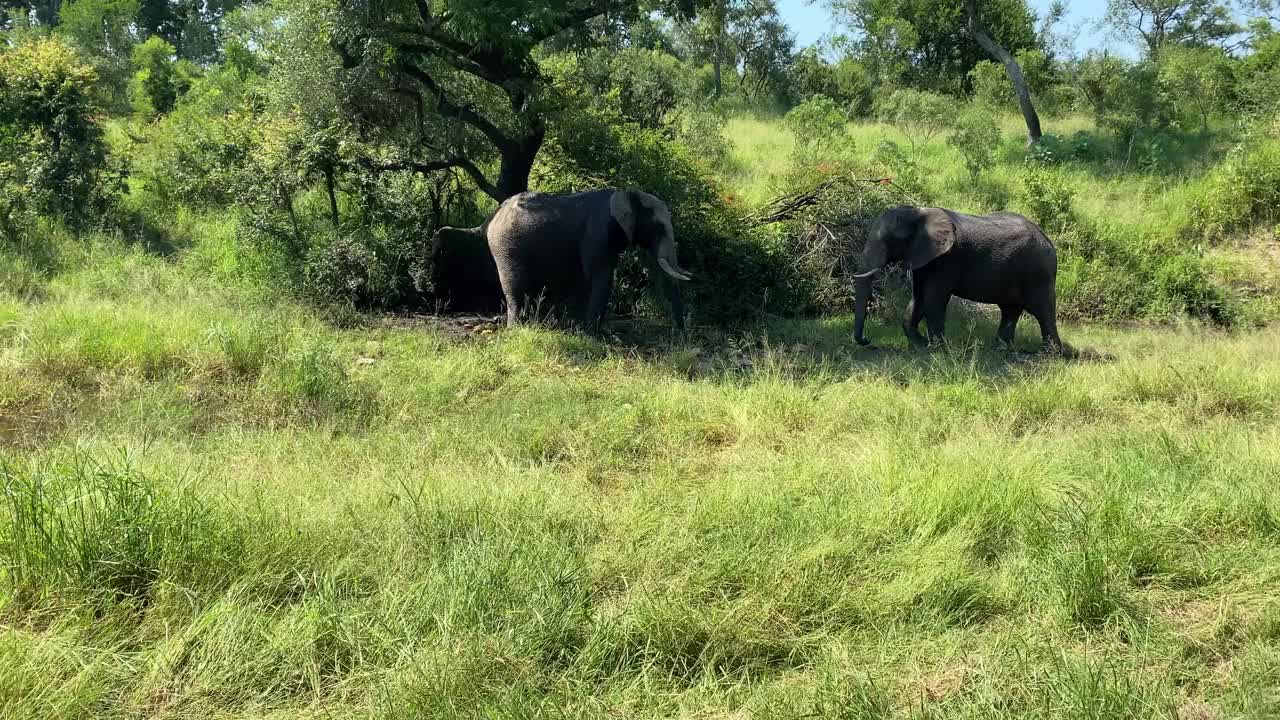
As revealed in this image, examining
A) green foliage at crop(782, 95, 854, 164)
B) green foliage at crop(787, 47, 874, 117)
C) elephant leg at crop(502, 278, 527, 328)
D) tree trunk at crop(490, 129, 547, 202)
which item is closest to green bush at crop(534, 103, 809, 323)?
tree trunk at crop(490, 129, 547, 202)

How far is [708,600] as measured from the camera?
4.23 meters

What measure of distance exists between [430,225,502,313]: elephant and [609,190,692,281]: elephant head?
237 centimetres

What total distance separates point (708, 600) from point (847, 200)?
10.6 metres

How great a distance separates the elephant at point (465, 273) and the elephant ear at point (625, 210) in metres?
2.37

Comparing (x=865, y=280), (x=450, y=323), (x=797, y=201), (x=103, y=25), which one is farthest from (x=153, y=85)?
(x=865, y=280)

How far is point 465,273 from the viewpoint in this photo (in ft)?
39.8

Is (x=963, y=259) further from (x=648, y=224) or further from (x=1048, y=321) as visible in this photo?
(x=648, y=224)

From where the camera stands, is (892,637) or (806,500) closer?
(892,637)

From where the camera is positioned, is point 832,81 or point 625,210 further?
point 832,81

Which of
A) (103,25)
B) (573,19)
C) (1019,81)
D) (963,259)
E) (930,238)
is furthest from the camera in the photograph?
(103,25)

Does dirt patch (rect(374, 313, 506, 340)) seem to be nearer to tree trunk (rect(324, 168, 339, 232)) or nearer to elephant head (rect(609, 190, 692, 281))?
tree trunk (rect(324, 168, 339, 232))

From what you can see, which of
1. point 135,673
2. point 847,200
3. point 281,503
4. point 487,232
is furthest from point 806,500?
point 847,200

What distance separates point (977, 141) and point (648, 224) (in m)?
10.6

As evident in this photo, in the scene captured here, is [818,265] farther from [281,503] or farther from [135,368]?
[281,503]
